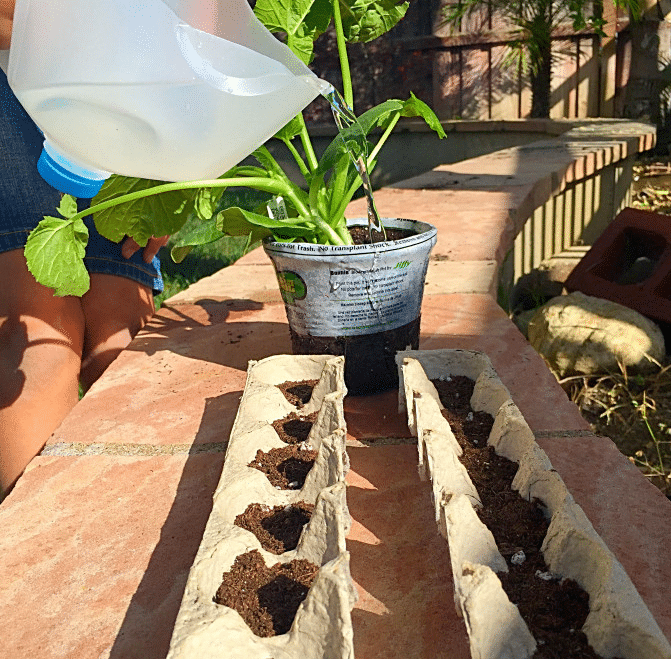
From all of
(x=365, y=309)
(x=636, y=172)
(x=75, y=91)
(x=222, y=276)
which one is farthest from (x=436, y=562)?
(x=636, y=172)

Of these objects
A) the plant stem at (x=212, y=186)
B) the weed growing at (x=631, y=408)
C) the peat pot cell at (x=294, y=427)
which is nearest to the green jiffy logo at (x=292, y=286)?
the plant stem at (x=212, y=186)

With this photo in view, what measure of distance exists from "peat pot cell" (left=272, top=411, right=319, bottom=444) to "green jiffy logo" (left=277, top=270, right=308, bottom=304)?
22cm

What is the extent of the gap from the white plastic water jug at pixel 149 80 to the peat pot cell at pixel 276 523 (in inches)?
20.2

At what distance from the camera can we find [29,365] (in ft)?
5.90

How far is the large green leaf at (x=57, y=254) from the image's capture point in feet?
4.15

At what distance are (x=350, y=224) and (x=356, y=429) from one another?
0.47m

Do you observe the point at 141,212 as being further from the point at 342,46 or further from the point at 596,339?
the point at 596,339

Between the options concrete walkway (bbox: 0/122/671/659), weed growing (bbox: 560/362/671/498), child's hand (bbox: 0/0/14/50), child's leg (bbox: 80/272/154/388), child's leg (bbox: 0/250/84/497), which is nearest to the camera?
concrete walkway (bbox: 0/122/671/659)

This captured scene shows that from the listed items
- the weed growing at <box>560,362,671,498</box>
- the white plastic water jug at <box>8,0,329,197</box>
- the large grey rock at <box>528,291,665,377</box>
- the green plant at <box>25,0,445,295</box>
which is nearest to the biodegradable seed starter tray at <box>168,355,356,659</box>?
the green plant at <box>25,0,445,295</box>

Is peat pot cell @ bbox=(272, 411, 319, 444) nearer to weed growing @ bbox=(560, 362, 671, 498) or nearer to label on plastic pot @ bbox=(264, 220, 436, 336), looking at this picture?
label on plastic pot @ bbox=(264, 220, 436, 336)

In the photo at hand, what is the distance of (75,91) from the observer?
1.03m

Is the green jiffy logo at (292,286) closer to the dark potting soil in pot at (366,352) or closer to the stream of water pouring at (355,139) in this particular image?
the dark potting soil in pot at (366,352)

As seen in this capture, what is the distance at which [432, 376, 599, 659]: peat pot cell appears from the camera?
0.74 metres

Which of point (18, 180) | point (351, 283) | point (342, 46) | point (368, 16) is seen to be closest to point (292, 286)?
point (351, 283)
